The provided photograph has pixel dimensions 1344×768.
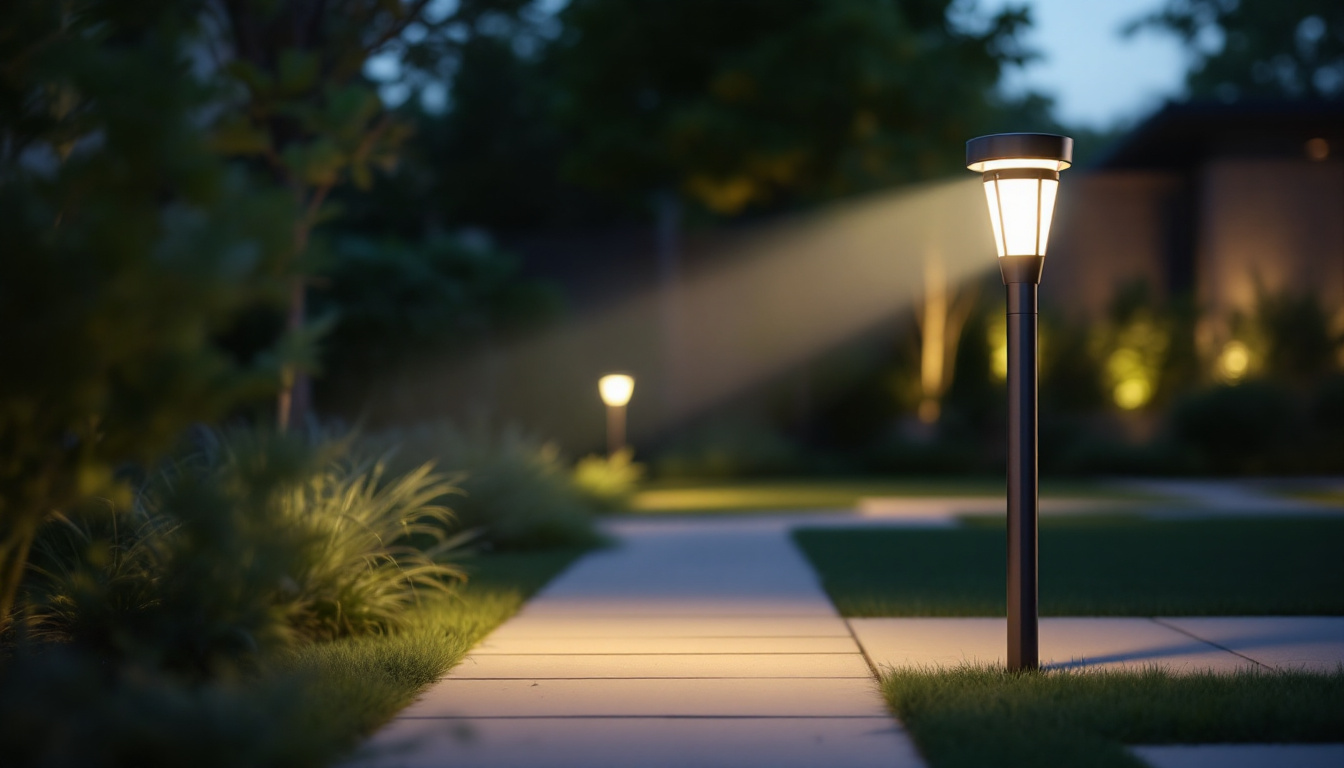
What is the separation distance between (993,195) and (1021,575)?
182cm

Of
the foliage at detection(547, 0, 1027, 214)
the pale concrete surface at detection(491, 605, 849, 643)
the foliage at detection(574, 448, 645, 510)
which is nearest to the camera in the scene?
the pale concrete surface at detection(491, 605, 849, 643)

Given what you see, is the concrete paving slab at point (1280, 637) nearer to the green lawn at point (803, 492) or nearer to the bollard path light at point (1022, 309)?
the bollard path light at point (1022, 309)

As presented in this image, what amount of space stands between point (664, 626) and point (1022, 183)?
11.3ft

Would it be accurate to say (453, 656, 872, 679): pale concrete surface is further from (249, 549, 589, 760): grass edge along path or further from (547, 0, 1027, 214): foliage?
(547, 0, 1027, 214): foliage

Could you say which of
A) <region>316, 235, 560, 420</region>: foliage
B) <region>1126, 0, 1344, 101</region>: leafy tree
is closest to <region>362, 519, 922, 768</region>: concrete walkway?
<region>316, 235, 560, 420</region>: foliage

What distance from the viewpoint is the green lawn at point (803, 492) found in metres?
17.3

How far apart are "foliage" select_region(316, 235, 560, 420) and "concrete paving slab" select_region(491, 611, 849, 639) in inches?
515

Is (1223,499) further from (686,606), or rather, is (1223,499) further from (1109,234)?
(686,606)

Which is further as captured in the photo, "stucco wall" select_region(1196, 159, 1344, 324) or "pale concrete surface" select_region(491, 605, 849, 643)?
"stucco wall" select_region(1196, 159, 1344, 324)

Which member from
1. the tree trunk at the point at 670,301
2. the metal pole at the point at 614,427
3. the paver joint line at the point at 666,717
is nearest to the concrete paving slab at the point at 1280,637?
the paver joint line at the point at 666,717

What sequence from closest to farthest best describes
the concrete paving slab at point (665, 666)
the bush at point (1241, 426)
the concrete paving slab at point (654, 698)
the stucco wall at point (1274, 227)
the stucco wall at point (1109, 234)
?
the concrete paving slab at point (654, 698) → the concrete paving slab at point (665, 666) → the bush at point (1241, 426) → the stucco wall at point (1274, 227) → the stucco wall at point (1109, 234)

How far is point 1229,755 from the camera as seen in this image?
4.44 m

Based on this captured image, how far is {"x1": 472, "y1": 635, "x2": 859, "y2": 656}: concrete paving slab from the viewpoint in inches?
256

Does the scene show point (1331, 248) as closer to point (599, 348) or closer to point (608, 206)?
point (599, 348)
